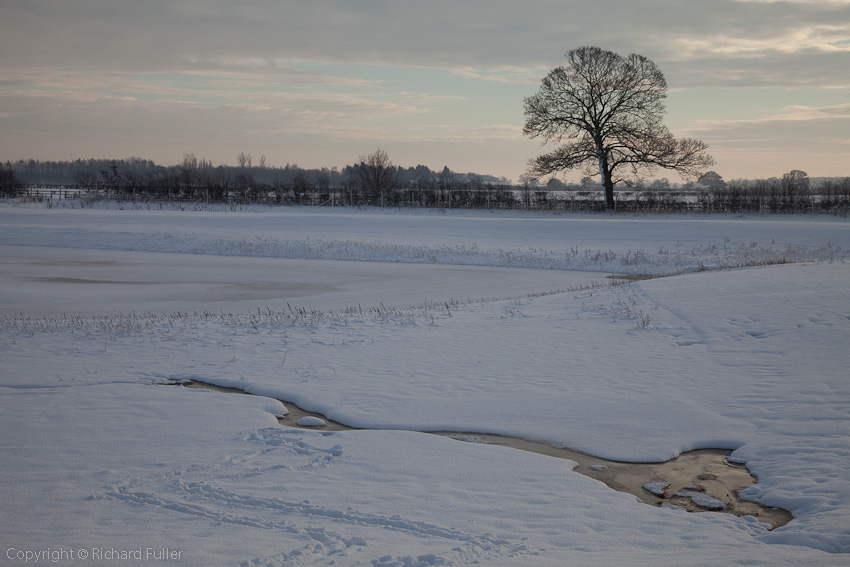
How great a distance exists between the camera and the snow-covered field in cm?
468

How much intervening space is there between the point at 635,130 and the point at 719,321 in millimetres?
36675

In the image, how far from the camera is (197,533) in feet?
15.4

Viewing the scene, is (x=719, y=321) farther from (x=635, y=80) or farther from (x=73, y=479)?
(x=635, y=80)

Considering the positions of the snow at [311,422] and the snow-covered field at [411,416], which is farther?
the snow at [311,422]

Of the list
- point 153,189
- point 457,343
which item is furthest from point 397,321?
point 153,189

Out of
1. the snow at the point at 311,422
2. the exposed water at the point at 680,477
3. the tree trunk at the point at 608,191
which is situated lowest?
the exposed water at the point at 680,477

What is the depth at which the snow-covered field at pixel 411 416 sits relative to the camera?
15.4 ft

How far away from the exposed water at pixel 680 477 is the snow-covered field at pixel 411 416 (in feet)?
0.56

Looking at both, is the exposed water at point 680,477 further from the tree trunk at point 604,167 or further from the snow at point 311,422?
the tree trunk at point 604,167

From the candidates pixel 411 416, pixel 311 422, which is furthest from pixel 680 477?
pixel 311 422

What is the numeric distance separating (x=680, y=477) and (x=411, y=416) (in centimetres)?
295

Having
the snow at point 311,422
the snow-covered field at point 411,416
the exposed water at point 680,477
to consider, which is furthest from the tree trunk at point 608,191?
the snow at point 311,422

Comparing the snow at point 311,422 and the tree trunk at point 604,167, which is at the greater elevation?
the tree trunk at point 604,167

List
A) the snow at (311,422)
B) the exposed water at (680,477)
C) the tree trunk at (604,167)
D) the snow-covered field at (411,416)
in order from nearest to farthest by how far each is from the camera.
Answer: the snow-covered field at (411,416) < the exposed water at (680,477) < the snow at (311,422) < the tree trunk at (604,167)
